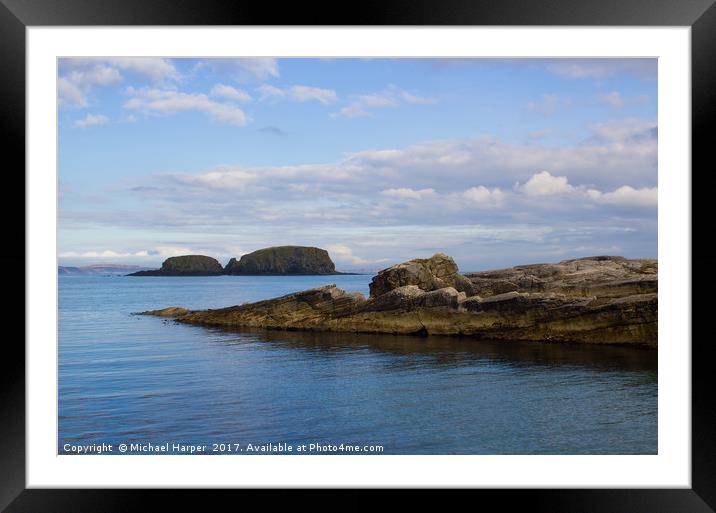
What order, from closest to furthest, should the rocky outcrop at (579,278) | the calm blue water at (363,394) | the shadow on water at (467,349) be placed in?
1. the calm blue water at (363,394)
2. the shadow on water at (467,349)
3. the rocky outcrop at (579,278)

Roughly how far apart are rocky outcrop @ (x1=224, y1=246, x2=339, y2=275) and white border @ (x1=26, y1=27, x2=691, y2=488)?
39.3 metres

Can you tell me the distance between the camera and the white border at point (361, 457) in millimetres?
5094

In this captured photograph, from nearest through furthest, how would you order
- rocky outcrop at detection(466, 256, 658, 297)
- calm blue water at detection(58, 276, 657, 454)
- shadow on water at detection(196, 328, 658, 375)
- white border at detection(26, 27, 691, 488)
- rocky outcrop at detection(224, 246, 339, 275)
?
white border at detection(26, 27, 691, 488), calm blue water at detection(58, 276, 657, 454), shadow on water at detection(196, 328, 658, 375), rocky outcrop at detection(466, 256, 658, 297), rocky outcrop at detection(224, 246, 339, 275)

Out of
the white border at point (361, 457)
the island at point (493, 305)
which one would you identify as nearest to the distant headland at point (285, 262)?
the island at point (493, 305)

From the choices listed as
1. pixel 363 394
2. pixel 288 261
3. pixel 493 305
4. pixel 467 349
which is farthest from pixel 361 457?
pixel 288 261

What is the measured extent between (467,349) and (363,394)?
725cm

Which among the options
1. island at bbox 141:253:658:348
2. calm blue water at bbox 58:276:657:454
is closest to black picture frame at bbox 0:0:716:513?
calm blue water at bbox 58:276:657:454

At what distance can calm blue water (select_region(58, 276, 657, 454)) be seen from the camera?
9.94 meters

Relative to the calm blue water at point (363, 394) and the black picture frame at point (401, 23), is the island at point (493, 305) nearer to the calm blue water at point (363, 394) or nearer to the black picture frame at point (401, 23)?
the calm blue water at point (363, 394)

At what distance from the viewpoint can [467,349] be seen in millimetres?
19703

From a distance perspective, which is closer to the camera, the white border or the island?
the white border

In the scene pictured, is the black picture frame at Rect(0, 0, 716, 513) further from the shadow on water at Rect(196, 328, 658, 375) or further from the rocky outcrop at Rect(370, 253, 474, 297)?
the rocky outcrop at Rect(370, 253, 474, 297)

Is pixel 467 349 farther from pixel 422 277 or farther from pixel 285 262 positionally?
pixel 285 262

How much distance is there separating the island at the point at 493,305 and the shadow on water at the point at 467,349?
54cm
